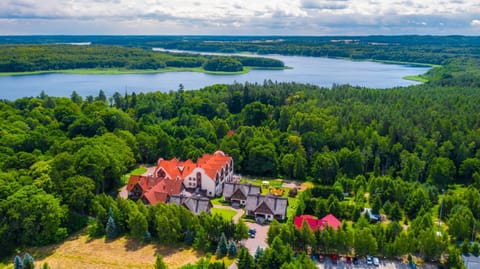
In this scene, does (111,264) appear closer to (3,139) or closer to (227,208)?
(227,208)

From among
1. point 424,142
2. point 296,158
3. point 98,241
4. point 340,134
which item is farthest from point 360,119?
point 98,241

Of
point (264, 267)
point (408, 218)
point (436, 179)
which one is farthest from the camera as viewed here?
point (436, 179)

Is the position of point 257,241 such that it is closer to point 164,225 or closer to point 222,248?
point 222,248

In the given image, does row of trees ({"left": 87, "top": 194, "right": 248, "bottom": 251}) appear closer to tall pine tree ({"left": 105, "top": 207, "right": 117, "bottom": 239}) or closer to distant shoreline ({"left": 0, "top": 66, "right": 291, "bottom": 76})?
tall pine tree ({"left": 105, "top": 207, "right": 117, "bottom": 239})

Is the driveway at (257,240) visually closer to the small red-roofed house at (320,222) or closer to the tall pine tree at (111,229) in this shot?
the small red-roofed house at (320,222)

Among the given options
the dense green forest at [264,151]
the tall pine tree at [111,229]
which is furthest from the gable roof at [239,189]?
the tall pine tree at [111,229]
